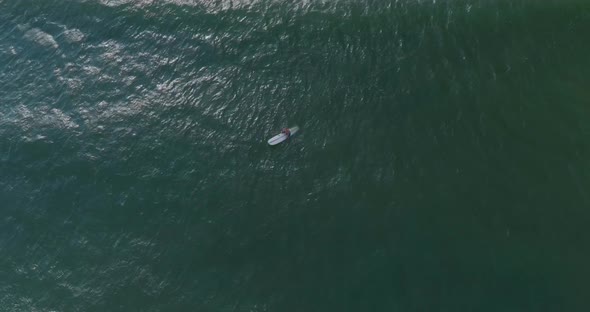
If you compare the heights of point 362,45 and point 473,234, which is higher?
point 362,45

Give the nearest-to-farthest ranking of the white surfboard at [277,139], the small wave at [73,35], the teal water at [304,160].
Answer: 1. the teal water at [304,160]
2. the white surfboard at [277,139]
3. the small wave at [73,35]

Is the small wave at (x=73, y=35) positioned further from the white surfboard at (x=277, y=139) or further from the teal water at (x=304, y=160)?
the white surfboard at (x=277, y=139)

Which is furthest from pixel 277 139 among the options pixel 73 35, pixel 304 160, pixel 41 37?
pixel 41 37

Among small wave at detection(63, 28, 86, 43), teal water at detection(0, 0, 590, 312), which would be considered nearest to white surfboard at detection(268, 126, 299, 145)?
teal water at detection(0, 0, 590, 312)

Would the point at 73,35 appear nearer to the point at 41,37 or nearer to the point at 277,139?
the point at 41,37

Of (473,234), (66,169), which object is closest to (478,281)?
(473,234)

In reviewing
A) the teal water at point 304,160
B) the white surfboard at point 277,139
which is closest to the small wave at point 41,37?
the teal water at point 304,160

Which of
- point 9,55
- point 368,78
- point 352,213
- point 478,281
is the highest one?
point 9,55

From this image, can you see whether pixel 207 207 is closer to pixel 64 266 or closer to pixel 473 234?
pixel 64 266
